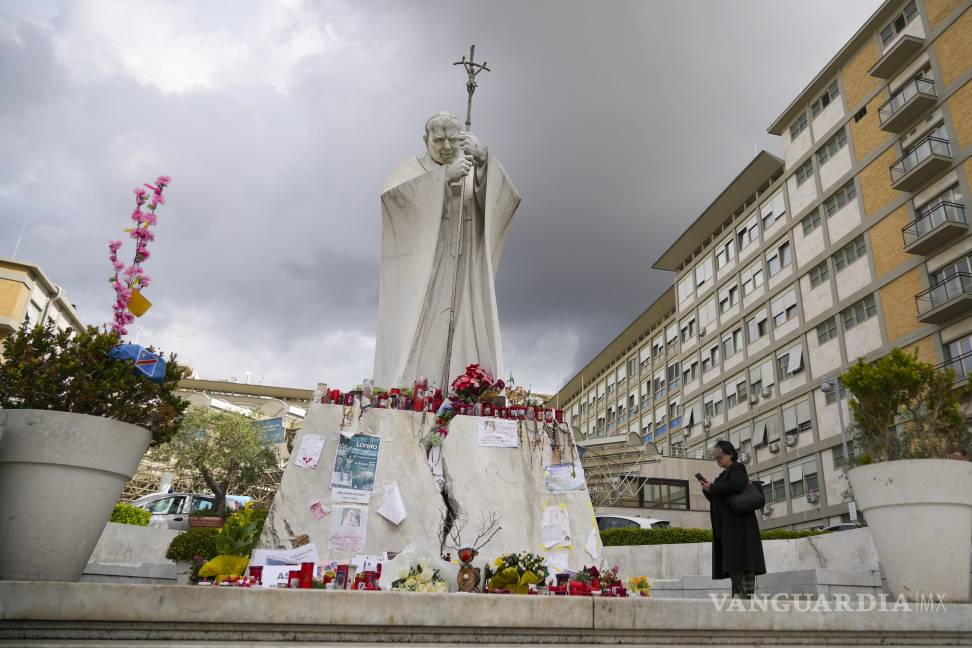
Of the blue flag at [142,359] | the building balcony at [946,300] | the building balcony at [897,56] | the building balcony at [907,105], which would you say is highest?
the building balcony at [897,56]

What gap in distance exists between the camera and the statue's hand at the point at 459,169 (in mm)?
10422

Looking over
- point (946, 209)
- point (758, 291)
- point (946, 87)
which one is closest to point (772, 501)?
point (758, 291)

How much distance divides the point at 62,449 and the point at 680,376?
47054 millimetres

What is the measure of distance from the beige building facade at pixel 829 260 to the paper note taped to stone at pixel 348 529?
22641 mm

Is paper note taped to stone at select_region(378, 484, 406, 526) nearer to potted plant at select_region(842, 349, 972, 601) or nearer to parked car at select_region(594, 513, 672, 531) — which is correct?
potted plant at select_region(842, 349, 972, 601)

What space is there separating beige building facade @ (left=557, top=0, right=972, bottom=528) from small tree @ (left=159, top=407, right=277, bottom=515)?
15467 millimetres

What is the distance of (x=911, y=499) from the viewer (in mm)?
4949

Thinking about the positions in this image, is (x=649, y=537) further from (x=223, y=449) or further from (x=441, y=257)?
(x=223, y=449)

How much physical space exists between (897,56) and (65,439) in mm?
35966

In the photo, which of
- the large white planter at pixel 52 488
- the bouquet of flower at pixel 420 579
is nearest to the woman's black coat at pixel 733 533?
the bouquet of flower at pixel 420 579

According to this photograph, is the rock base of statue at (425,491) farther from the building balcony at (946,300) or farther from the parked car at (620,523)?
the building balcony at (946,300)

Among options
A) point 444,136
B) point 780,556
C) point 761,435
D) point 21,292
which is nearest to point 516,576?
point 444,136

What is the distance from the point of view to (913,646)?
4.16 meters

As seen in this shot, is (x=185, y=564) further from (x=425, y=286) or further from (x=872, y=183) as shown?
(x=872, y=183)
